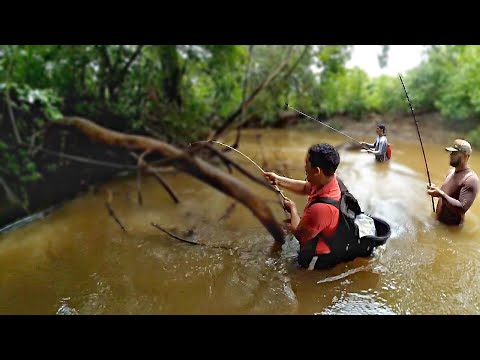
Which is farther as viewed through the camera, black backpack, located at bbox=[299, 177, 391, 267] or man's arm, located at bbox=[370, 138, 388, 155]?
black backpack, located at bbox=[299, 177, 391, 267]

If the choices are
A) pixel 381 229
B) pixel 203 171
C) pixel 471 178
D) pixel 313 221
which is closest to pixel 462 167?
pixel 471 178

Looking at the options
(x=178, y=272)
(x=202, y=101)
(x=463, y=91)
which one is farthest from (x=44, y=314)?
(x=202, y=101)

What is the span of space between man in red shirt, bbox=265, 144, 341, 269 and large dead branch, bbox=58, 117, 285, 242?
718 mm

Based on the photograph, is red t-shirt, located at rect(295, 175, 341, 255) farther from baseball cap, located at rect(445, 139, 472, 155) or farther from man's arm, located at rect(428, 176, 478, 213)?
baseball cap, located at rect(445, 139, 472, 155)

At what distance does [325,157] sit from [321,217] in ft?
1.45

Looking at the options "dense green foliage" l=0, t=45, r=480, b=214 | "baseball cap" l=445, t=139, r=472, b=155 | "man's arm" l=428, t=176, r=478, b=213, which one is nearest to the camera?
"baseball cap" l=445, t=139, r=472, b=155

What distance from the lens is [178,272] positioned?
3.08 metres

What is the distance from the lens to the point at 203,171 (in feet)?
12.8

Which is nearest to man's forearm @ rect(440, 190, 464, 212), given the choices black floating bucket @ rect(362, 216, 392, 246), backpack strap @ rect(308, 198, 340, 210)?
black floating bucket @ rect(362, 216, 392, 246)

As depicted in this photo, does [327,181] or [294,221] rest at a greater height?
[327,181]

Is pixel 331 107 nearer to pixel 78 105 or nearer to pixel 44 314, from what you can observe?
pixel 78 105

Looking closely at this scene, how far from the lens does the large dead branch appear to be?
11.4ft

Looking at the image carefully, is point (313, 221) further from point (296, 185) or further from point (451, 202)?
point (451, 202)
